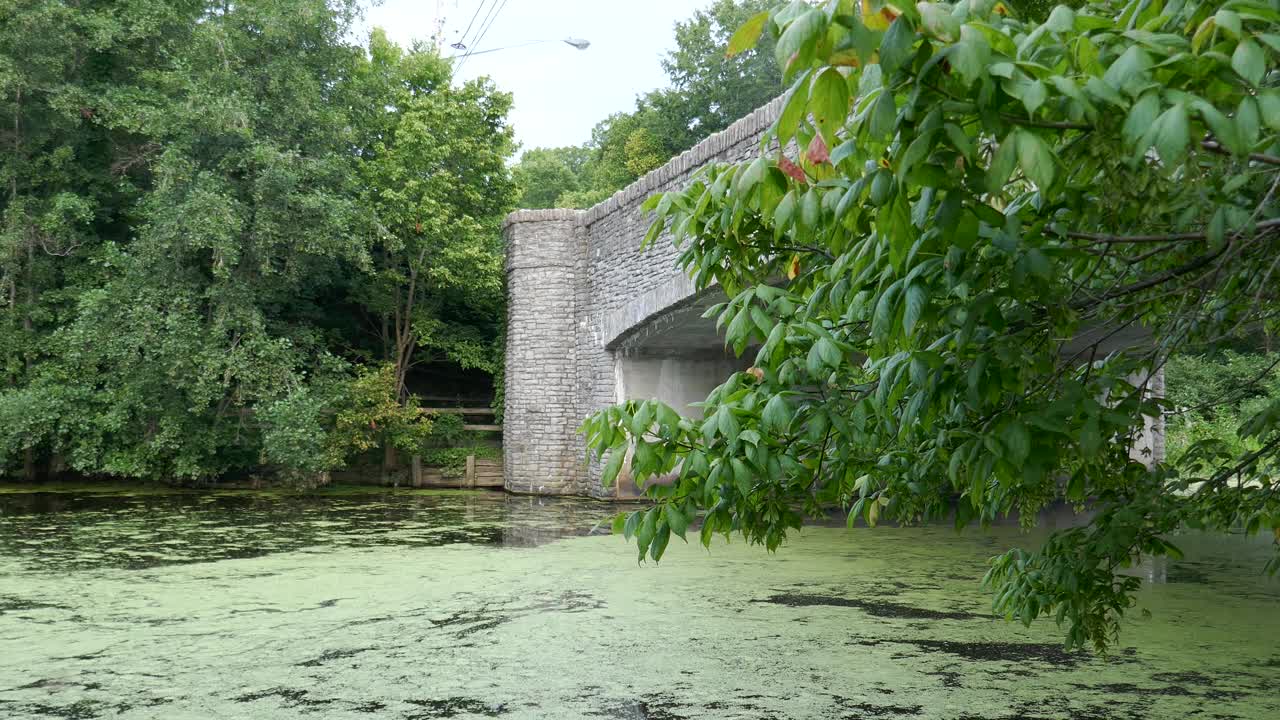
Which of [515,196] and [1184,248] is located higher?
[515,196]

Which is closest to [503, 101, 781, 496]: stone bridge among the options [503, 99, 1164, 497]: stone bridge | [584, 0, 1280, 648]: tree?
[503, 99, 1164, 497]: stone bridge

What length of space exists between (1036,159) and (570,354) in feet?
36.3

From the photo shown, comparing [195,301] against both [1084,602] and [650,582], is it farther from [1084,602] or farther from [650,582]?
[1084,602]

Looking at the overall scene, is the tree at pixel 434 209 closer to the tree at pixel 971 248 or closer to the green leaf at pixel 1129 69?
the tree at pixel 971 248

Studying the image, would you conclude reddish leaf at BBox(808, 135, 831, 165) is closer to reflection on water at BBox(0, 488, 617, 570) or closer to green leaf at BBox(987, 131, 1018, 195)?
green leaf at BBox(987, 131, 1018, 195)

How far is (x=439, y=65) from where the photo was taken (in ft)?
52.5

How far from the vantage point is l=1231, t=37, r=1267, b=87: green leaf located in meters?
0.95

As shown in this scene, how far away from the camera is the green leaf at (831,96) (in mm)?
1113

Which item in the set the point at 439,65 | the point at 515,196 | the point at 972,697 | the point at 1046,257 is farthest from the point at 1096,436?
the point at 439,65

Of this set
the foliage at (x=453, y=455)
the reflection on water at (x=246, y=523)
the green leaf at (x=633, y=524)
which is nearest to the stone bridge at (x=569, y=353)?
the reflection on water at (x=246, y=523)

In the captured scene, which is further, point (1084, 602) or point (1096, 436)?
point (1084, 602)

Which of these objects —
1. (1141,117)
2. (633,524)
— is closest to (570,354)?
(633,524)

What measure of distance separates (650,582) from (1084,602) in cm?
340

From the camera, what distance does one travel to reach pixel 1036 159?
100cm
